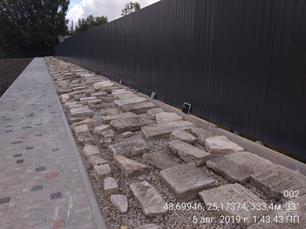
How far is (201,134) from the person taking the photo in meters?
3.30

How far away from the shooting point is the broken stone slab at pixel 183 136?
10.3 ft

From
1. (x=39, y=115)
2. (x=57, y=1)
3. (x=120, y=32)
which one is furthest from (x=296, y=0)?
(x=57, y=1)

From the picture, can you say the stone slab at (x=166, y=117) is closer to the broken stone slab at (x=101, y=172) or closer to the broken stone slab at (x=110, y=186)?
Answer: the broken stone slab at (x=101, y=172)

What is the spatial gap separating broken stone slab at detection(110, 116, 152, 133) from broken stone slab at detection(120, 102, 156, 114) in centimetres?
43

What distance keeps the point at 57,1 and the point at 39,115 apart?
30342 millimetres

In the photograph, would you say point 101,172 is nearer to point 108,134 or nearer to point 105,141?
point 105,141

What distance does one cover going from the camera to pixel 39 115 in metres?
5.03

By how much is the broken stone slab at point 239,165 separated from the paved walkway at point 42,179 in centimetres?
112

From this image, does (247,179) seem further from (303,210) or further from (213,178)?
(303,210)

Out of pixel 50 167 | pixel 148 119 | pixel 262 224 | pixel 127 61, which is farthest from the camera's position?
Result: pixel 127 61

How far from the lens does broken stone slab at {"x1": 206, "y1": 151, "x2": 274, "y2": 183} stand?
231cm

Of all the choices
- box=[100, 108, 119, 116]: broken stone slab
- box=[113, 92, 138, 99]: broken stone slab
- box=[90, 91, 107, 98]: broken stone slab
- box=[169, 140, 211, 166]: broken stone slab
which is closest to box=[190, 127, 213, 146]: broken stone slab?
box=[169, 140, 211, 166]: broken stone slab

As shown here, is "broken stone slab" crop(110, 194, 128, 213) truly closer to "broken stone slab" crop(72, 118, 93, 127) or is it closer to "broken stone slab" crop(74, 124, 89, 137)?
"broken stone slab" crop(74, 124, 89, 137)

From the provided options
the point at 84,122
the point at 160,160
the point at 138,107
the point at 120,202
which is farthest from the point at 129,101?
the point at 120,202
